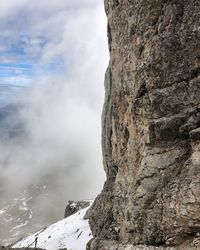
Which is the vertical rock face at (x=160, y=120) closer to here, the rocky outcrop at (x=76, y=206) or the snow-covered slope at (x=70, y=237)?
the snow-covered slope at (x=70, y=237)

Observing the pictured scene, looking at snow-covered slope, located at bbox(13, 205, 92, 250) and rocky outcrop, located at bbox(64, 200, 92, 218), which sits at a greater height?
rocky outcrop, located at bbox(64, 200, 92, 218)

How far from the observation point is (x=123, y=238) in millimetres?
31047

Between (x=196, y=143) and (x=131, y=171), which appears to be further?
(x=131, y=171)

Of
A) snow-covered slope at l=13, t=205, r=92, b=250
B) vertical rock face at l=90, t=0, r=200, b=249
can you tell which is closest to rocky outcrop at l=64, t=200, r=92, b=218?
snow-covered slope at l=13, t=205, r=92, b=250

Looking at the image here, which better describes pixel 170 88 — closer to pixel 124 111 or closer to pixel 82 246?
pixel 124 111

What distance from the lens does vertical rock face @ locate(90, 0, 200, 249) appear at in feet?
85.3

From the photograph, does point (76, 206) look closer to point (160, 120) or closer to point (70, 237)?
point (70, 237)

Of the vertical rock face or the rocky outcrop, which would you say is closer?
the vertical rock face

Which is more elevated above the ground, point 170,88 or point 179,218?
point 170,88

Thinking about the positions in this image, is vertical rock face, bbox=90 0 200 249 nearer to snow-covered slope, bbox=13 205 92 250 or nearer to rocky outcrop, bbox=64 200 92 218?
snow-covered slope, bbox=13 205 92 250

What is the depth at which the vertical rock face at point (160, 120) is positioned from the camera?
25984 millimetres

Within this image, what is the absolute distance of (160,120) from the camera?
27953 millimetres

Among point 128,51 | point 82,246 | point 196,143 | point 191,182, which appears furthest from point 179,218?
point 82,246

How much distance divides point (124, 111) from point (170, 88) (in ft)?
19.3
